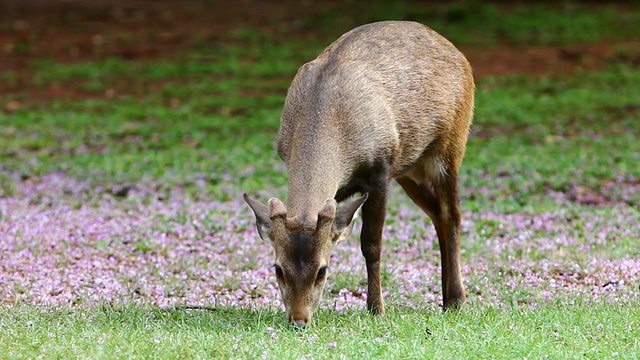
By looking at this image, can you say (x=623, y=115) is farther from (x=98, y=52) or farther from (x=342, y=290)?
(x=98, y=52)

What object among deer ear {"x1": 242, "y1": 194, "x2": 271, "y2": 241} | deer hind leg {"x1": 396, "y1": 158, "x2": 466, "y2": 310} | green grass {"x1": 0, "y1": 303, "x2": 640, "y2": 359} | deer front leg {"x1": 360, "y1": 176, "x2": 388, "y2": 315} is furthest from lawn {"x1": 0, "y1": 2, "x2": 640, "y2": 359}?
deer ear {"x1": 242, "y1": 194, "x2": 271, "y2": 241}

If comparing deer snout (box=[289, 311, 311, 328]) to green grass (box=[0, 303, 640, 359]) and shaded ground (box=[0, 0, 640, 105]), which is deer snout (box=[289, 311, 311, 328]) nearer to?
green grass (box=[0, 303, 640, 359])

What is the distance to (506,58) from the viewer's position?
18391 mm

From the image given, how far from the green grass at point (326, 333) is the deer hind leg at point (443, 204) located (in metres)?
0.55

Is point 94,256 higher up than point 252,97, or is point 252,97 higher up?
point 94,256

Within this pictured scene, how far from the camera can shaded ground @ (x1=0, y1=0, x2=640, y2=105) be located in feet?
58.3

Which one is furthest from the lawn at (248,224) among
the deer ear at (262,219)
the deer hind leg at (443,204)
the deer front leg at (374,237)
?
the deer ear at (262,219)

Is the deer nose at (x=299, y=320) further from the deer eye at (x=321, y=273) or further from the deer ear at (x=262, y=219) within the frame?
the deer ear at (x=262, y=219)

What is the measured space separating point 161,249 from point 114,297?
1.32 m

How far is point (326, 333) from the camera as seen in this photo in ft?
18.6

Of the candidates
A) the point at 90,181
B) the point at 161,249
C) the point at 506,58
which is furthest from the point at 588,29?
the point at 161,249

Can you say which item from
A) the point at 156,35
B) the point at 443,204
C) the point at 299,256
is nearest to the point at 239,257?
the point at 443,204

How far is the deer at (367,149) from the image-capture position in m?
5.70

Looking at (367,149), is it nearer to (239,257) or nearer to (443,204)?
(443,204)
